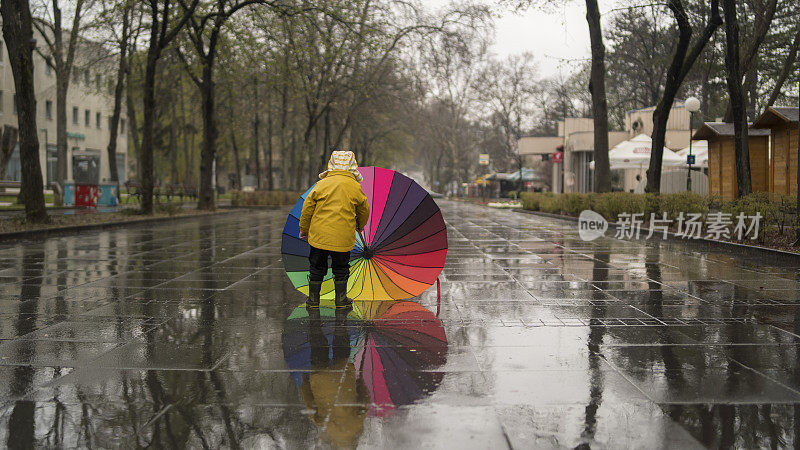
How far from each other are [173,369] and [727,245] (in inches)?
500

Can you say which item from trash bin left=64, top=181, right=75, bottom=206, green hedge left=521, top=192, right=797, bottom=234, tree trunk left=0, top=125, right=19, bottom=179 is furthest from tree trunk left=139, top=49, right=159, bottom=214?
green hedge left=521, top=192, right=797, bottom=234

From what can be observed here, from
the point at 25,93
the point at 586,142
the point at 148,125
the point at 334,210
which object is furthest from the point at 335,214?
the point at 586,142

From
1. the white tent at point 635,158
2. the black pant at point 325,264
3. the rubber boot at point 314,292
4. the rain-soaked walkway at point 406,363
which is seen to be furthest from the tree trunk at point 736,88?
the rubber boot at point 314,292

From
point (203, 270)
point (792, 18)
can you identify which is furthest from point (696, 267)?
point (792, 18)

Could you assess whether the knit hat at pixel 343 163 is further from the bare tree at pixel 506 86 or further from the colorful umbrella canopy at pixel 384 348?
the bare tree at pixel 506 86

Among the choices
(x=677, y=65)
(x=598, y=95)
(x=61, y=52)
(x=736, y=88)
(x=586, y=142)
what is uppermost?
(x=61, y=52)

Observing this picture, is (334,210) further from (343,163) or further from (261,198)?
(261,198)

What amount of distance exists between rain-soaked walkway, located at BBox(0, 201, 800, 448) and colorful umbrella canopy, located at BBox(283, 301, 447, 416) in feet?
0.08

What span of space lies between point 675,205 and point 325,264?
13508 millimetres

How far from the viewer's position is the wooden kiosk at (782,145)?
18609 millimetres

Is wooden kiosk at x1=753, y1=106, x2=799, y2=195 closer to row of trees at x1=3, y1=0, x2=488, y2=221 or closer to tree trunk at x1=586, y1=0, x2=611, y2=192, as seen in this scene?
tree trunk at x1=586, y1=0, x2=611, y2=192

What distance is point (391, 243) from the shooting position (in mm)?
7535

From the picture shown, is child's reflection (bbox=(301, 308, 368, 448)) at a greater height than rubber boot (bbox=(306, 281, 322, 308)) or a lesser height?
lesser

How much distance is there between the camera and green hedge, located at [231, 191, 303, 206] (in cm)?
3941
